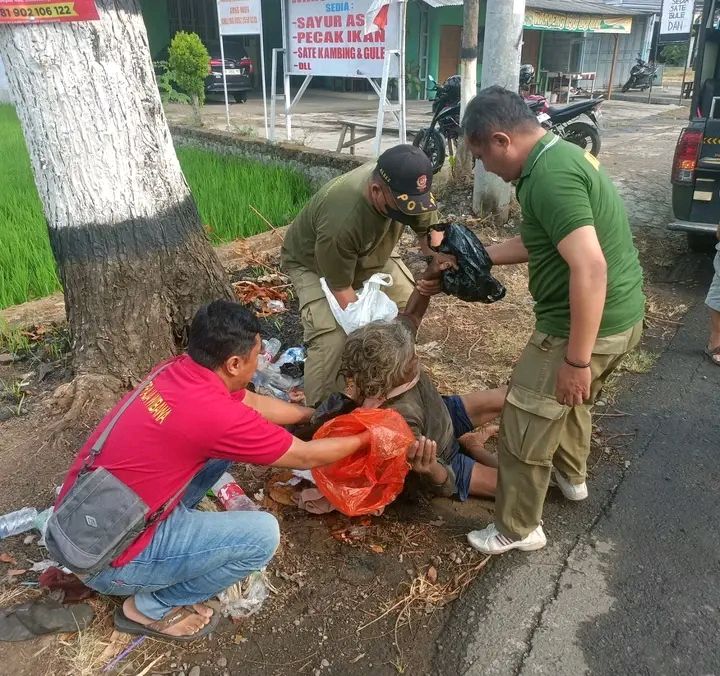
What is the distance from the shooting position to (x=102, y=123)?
10.1ft

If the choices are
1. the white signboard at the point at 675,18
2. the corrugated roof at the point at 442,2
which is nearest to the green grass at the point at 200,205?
the corrugated roof at the point at 442,2

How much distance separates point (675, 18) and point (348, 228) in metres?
18.0

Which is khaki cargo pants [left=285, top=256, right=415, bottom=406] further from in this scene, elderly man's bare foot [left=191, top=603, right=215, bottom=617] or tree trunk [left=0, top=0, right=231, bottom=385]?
elderly man's bare foot [left=191, top=603, right=215, bottom=617]

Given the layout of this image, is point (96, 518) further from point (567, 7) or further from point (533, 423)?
point (567, 7)

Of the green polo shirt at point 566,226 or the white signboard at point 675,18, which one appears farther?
the white signboard at point 675,18

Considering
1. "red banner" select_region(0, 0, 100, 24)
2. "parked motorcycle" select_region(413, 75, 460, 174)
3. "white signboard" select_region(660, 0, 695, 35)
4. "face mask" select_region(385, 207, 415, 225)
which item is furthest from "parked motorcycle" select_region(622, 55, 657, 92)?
"red banner" select_region(0, 0, 100, 24)

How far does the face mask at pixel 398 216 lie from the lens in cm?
273

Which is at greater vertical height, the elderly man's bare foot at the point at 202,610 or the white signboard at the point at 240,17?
the white signboard at the point at 240,17

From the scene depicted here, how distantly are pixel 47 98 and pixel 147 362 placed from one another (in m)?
1.39

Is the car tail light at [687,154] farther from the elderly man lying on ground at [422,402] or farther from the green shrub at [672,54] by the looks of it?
the green shrub at [672,54]

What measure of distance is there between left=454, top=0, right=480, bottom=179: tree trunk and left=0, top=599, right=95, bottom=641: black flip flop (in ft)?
17.9

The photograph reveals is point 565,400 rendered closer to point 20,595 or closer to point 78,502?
point 78,502

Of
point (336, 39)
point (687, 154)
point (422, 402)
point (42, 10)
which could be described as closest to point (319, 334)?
point (422, 402)

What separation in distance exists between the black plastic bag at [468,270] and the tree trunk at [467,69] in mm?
3867
